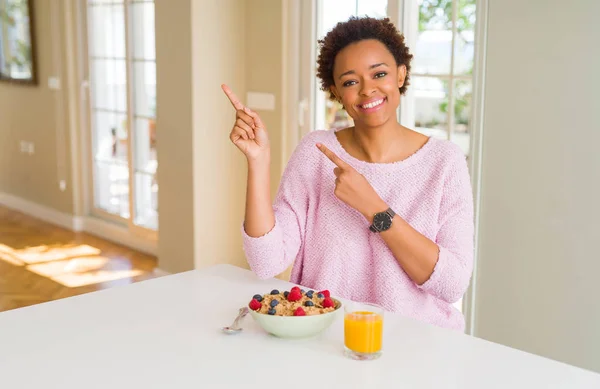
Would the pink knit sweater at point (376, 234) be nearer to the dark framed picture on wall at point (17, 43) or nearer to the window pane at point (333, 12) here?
the window pane at point (333, 12)

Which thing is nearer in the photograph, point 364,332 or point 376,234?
point 364,332

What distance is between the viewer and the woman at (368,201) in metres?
1.82

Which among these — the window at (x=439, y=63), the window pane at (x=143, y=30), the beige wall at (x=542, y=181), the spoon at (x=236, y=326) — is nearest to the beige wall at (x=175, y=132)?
the window pane at (x=143, y=30)

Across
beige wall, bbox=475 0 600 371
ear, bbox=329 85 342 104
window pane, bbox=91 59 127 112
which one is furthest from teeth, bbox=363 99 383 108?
window pane, bbox=91 59 127 112

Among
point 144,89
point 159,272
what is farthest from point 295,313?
point 144,89

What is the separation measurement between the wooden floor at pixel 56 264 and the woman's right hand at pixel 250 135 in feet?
9.03

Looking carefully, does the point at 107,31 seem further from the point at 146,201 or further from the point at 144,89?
the point at 146,201

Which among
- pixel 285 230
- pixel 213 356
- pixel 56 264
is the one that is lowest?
pixel 56 264

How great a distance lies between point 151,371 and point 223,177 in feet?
10.0

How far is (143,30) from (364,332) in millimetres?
4132

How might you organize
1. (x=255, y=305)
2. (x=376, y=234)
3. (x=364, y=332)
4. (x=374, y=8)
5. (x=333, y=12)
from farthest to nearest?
(x=333, y=12), (x=374, y=8), (x=376, y=234), (x=255, y=305), (x=364, y=332)

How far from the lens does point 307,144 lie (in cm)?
212

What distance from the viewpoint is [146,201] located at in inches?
211

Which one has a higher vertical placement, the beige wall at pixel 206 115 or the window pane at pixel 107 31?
the window pane at pixel 107 31
